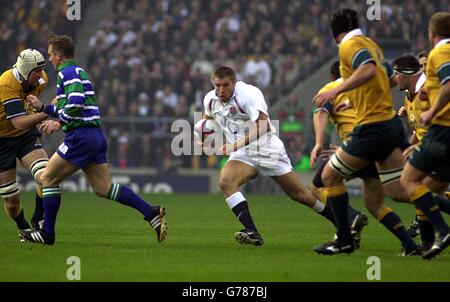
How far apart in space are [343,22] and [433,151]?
1.56 meters

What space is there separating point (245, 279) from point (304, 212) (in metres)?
9.75

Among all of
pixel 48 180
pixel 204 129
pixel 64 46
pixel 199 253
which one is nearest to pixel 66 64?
pixel 64 46

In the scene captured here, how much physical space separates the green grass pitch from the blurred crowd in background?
8474 mm

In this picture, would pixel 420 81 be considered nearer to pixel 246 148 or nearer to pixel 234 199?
pixel 246 148

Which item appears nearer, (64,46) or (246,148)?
(64,46)

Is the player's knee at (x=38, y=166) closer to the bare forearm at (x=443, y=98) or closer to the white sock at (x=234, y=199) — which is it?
the white sock at (x=234, y=199)

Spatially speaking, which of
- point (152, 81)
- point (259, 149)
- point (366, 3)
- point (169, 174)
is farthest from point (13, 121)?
point (366, 3)

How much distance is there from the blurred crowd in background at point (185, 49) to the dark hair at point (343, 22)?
46.8ft

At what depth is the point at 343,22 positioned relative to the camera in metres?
9.92

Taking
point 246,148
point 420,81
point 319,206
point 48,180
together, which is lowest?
point 319,206

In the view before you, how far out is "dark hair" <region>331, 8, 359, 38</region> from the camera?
32.5ft

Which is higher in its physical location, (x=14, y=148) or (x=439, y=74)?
(x=439, y=74)

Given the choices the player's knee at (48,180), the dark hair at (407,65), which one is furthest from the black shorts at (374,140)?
the player's knee at (48,180)

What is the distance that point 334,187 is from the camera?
10.3 metres
